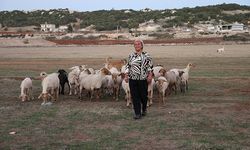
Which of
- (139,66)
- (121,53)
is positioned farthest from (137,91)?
(121,53)

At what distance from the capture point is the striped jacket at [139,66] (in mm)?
12438

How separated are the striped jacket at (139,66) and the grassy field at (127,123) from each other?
1229mm

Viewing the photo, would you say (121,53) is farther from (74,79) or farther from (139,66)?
(139,66)

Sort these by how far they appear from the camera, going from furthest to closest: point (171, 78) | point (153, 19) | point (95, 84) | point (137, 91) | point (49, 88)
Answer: point (153, 19)
point (171, 78)
point (95, 84)
point (49, 88)
point (137, 91)

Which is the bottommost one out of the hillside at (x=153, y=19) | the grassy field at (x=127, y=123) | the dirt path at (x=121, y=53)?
the dirt path at (x=121, y=53)

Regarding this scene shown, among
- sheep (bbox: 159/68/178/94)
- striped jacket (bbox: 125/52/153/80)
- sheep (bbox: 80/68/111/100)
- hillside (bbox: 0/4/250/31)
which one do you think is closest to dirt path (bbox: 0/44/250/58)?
sheep (bbox: 159/68/178/94)

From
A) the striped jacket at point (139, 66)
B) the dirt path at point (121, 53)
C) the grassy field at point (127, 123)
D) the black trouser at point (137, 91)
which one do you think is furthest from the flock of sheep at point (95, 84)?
the dirt path at point (121, 53)

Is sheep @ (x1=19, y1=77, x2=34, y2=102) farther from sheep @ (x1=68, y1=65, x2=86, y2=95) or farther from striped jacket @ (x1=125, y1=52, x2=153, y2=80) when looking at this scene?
striped jacket @ (x1=125, y1=52, x2=153, y2=80)

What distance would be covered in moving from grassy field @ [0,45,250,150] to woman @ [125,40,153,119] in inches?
23.4

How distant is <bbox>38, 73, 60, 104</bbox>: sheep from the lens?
51.2ft

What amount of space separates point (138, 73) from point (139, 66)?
20 centimetres

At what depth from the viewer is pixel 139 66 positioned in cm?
1245

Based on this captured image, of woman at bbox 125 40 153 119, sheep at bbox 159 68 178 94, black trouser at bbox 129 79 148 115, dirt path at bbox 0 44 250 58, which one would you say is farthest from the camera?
dirt path at bbox 0 44 250 58

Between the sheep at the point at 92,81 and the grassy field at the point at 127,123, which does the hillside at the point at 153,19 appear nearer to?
the sheep at the point at 92,81
